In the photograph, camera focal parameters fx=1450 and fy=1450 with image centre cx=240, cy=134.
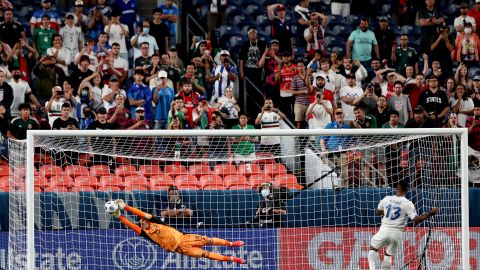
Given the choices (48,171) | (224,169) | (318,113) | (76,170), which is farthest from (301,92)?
(48,171)

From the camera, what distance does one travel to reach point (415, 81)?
86.3 ft

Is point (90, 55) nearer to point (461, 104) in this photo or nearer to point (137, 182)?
point (137, 182)

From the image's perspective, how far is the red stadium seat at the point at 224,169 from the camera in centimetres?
2214

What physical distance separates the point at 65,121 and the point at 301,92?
4.41 meters

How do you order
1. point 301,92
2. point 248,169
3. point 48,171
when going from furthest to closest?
point 301,92
point 248,169
point 48,171

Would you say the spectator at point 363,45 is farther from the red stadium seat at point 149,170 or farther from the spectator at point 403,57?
the red stadium seat at point 149,170

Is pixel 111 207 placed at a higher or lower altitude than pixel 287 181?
lower

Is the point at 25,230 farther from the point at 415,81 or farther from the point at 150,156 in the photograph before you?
the point at 415,81

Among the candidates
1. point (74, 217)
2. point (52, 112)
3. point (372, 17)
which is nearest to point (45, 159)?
point (74, 217)

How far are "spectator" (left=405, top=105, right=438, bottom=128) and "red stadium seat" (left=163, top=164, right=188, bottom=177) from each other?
4768 millimetres

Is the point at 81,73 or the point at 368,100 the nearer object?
the point at 368,100

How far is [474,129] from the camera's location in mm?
24984

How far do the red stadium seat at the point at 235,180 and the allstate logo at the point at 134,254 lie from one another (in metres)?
1.49

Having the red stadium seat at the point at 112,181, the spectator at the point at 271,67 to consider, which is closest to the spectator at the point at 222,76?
the spectator at the point at 271,67
